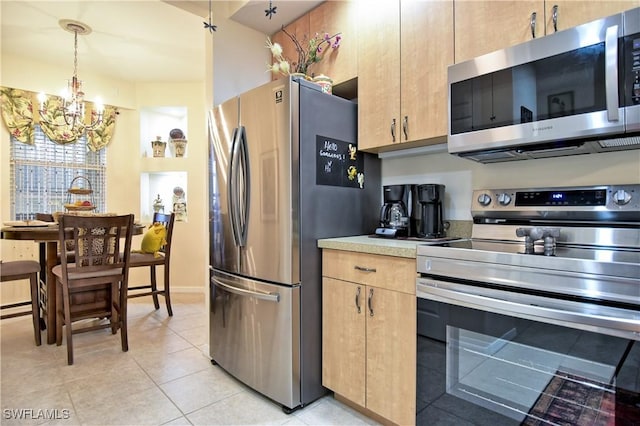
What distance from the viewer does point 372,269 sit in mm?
1671

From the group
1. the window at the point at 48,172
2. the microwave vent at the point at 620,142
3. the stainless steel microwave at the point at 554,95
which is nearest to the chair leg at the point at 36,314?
the window at the point at 48,172

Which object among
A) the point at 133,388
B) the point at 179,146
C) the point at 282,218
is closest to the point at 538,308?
the point at 282,218

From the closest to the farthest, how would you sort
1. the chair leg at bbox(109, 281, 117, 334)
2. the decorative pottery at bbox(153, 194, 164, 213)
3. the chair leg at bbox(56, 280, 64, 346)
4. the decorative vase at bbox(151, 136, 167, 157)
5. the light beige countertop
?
the light beige countertop → the chair leg at bbox(56, 280, 64, 346) → the chair leg at bbox(109, 281, 117, 334) → the decorative vase at bbox(151, 136, 167, 157) → the decorative pottery at bbox(153, 194, 164, 213)

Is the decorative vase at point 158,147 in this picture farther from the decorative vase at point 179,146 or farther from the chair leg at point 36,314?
the chair leg at point 36,314

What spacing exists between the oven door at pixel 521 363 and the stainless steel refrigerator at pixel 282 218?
2.11 feet

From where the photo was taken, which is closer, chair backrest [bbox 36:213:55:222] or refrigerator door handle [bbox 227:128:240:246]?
refrigerator door handle [bbox 227:128:240:246]

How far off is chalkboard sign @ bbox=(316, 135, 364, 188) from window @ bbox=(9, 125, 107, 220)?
3.60 meters

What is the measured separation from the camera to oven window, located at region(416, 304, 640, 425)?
41.4 inches

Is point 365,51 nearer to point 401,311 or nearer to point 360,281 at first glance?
point 360,281

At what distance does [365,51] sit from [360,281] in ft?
4.38

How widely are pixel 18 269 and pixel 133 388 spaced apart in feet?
5.34

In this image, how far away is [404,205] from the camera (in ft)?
6.52

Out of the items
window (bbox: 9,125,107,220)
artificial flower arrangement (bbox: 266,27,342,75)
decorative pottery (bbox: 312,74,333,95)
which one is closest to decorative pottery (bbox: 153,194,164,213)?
window (bbox: 9,125,107,220)

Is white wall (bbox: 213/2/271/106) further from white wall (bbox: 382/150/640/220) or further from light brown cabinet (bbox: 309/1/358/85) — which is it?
white wall (bbox: 382/150/640/220)
